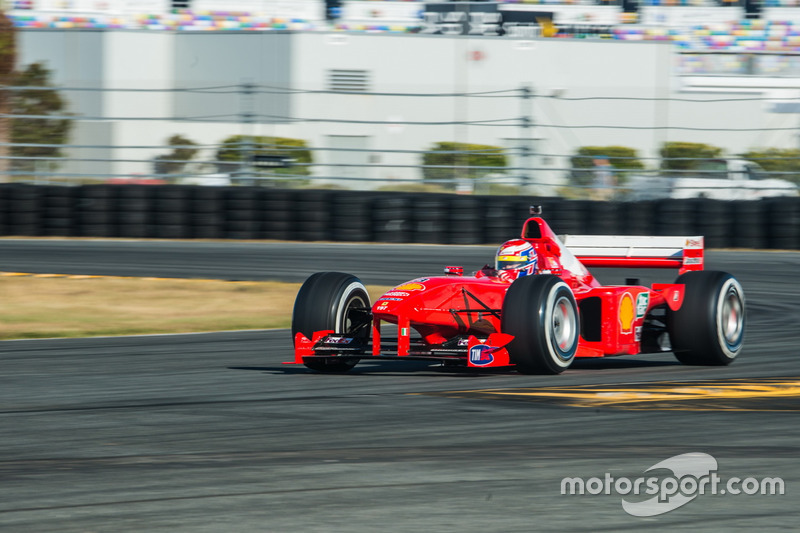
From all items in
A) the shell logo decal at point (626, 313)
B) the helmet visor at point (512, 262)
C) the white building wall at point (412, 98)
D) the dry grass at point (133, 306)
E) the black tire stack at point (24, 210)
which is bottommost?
the dry grass at point (133, 306)

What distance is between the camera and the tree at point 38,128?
22703 millimetres

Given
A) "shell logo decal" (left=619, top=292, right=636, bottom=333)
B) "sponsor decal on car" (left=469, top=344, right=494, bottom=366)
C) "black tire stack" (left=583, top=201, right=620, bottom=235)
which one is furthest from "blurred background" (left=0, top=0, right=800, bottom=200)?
"sponsor decal on car" (left=469, top=344, right=494, bottom=366)

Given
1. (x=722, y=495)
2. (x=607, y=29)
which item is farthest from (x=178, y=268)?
(x=607, y=29)

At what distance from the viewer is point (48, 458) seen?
4.93m

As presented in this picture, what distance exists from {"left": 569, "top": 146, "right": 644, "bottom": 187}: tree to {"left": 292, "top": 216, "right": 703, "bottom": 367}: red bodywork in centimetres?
1260

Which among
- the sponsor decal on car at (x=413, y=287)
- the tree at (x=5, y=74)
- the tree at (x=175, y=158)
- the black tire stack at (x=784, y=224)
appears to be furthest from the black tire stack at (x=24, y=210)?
the sponsor decal on car at (x=413, y=287)

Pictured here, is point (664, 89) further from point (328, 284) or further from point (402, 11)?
point (328, 284)

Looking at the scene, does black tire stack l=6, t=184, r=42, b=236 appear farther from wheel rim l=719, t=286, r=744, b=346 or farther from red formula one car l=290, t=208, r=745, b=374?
wheel rim l=719, t=286, r=744, b=346

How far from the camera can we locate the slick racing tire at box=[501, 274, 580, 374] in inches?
285

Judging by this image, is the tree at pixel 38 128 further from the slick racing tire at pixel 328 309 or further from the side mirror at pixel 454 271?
the side mirror at pixel 454 271

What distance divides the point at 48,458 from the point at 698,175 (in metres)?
17.3

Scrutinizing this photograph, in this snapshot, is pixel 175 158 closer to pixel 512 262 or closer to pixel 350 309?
pixel 350 309

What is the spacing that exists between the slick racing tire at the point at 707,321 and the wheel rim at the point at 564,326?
1270 millimetres

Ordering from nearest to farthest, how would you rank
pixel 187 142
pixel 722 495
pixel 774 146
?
pixel 722 495 < pixel 774 146 < pixel 187 142
